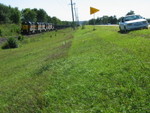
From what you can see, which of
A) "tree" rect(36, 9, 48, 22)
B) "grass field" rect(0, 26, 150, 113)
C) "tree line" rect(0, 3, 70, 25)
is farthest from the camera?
"tree" rect(36, 9, 48, 22)

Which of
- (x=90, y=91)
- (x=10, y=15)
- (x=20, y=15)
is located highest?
(x=20, y=15)

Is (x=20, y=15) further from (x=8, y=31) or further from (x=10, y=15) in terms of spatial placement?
(x=8, y=31)

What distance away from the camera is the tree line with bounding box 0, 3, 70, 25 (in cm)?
6644

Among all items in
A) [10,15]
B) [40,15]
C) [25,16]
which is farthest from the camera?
[40,15]

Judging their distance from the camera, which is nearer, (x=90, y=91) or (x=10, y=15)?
(x=90, y=91)

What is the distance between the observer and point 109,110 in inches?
164

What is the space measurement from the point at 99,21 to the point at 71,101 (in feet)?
440

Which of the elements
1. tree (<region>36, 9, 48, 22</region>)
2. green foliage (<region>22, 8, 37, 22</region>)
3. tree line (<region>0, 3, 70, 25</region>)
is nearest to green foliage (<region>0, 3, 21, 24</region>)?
tree line (<region>0, 3, 70, 25</region>)

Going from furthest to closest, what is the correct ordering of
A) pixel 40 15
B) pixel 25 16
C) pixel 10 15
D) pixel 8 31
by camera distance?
pixel 40 15
pixel 25 16
pixel 10 15
pixel 8 31

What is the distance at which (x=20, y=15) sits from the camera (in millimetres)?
77125

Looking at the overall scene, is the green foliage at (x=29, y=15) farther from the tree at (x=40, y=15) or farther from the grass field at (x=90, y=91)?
the grass field at (x=90, y=91)

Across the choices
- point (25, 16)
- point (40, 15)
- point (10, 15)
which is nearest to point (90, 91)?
point (10, 15)

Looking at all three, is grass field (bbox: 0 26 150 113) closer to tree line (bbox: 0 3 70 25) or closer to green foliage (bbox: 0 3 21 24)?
tree line (bbox: 0 3 70 25)

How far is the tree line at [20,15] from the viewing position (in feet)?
218
